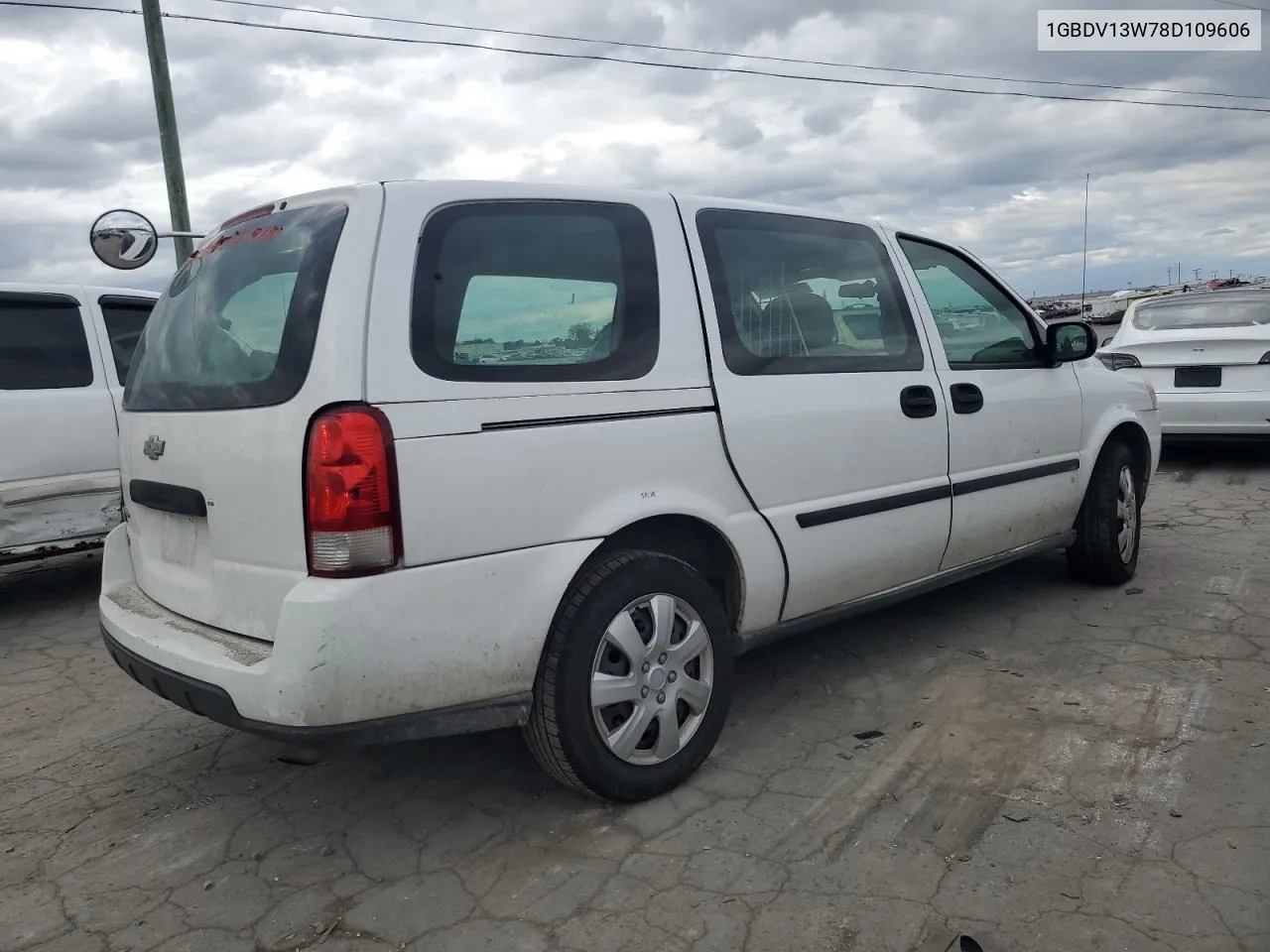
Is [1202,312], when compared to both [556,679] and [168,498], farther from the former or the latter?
[168,498]

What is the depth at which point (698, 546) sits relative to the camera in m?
3.22

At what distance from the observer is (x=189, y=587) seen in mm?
2814

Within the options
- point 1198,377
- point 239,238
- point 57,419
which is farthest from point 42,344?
point 1198,377

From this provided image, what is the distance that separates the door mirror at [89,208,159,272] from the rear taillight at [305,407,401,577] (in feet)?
20.7

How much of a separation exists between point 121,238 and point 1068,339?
22.2ft

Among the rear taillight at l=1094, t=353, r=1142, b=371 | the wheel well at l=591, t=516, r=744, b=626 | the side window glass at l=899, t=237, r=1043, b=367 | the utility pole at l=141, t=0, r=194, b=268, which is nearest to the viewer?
the wheel well at l=591, t=516, r=744, b=626

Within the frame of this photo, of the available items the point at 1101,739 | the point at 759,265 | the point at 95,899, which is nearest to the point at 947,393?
the point at 759,265

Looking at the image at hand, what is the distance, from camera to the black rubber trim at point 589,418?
2605mm

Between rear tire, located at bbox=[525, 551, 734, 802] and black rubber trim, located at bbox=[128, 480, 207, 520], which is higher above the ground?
black rubber trim, located at bbox=[128, 480, 207, 520]

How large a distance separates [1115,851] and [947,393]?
71.8 inches

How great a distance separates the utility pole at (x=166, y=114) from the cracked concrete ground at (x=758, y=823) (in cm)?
683

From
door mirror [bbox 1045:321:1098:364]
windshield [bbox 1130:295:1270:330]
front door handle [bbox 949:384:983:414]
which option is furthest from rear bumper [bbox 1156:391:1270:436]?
front door handle [bbox 949:384:983:414]

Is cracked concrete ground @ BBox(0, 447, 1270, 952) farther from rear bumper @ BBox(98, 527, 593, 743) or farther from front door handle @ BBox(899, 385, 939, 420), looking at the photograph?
front door handle @ BBox(899, 385, 939, 420)

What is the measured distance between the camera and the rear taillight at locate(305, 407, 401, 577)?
2393 millimetres
